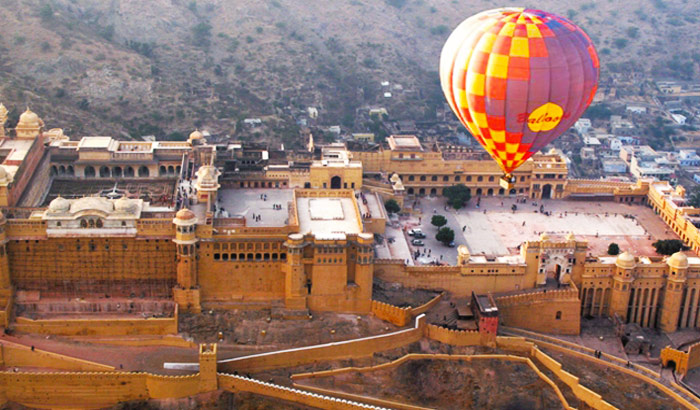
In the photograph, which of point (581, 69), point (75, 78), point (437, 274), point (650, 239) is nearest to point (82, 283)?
point (437, 274)

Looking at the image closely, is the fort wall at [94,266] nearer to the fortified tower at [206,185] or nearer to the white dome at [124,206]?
the white dome at [124,206]

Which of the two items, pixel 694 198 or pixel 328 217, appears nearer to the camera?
pixel 328 217

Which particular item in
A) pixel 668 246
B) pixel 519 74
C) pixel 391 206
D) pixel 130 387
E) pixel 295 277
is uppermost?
pixel 519 74

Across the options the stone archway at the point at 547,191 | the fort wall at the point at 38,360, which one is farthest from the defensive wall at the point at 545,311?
the fort wall at the point at 38,360

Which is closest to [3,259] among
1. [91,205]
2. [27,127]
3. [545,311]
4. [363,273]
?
[91,205]

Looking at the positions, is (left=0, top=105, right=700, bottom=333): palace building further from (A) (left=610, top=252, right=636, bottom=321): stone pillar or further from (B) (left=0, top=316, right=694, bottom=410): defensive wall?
(B) (left=0, top=316, right=694, bottom=410): defensive wall

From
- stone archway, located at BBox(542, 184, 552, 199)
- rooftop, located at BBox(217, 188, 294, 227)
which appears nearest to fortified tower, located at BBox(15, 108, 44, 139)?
rooftop, located at BBox(217, 188, 294, 227)

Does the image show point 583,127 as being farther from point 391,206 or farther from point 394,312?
point 394,312
